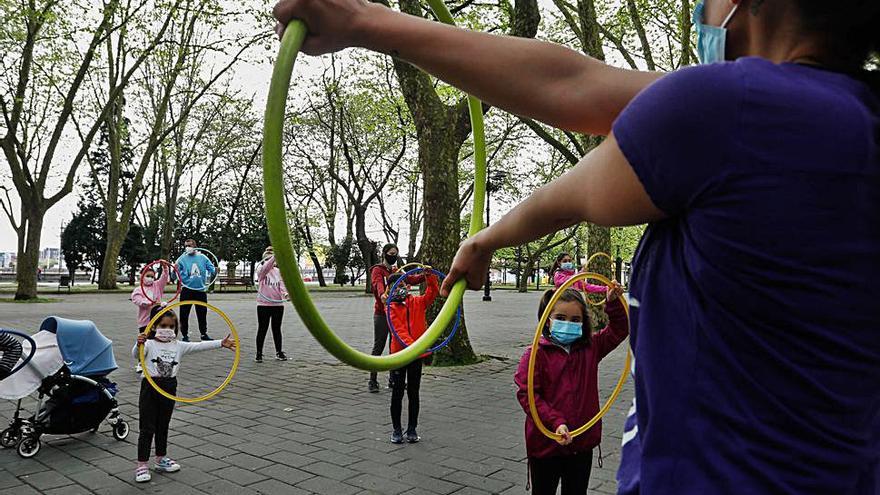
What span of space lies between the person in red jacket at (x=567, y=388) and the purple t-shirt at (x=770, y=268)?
344cm

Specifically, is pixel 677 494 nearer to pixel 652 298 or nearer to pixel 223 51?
pixel 652 298

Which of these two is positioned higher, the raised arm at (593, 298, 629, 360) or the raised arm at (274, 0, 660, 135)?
the raised arm at (274, 0, 660, 135)

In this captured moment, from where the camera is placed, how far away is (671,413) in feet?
3.54

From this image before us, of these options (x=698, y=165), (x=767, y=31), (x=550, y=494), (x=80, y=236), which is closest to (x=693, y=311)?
(x=698, y=165)

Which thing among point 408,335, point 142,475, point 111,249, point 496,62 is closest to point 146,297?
point 408,335

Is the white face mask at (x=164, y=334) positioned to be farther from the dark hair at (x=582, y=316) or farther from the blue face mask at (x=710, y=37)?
the blue face mask at (x=710, y=37)

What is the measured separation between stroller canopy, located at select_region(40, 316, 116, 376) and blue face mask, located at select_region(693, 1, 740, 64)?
7.31 m

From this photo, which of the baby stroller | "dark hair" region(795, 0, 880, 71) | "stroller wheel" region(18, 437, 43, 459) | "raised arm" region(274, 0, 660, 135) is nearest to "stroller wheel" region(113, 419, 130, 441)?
the baby stroller

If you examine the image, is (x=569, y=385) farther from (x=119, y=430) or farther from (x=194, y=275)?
(x=194, y=275)

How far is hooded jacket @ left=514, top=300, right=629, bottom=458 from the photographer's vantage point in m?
4.45

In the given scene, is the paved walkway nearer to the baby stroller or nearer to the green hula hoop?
the baby stroller

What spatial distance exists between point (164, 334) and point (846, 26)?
6539mm

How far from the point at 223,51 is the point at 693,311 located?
25.7 m

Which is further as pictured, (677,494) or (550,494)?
(550,494)
